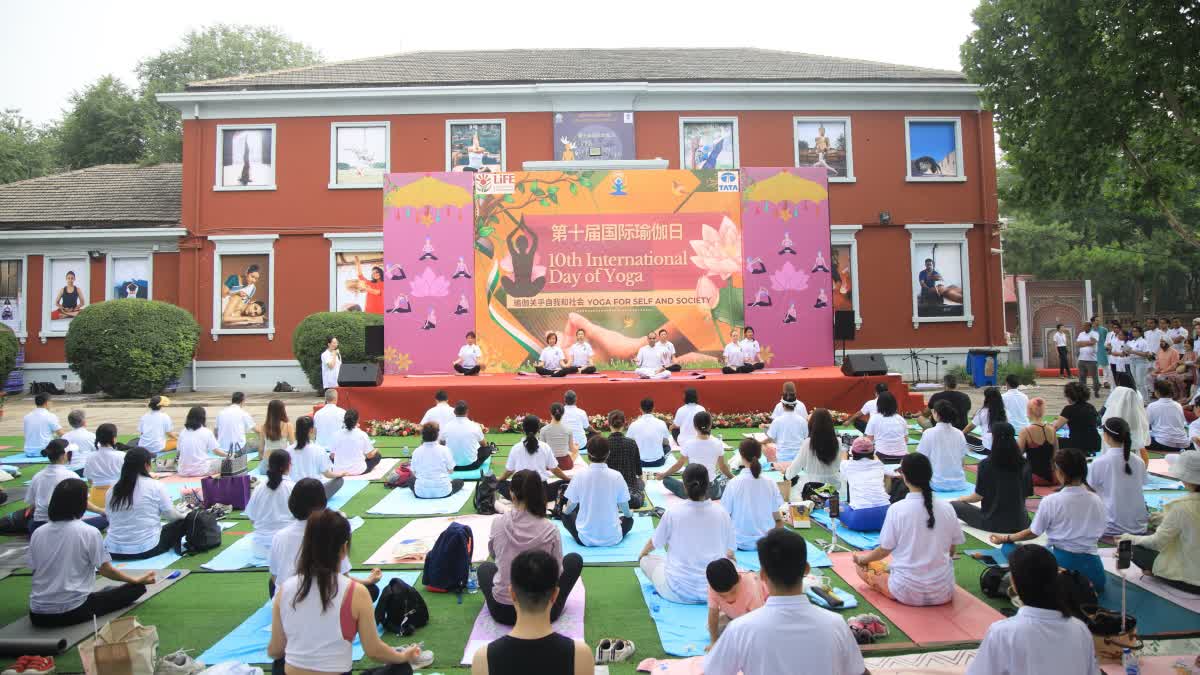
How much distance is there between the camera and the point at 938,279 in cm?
1895

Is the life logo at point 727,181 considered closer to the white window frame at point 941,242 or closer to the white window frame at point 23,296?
the white window frame at point 941,242

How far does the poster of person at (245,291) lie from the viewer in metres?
18.5

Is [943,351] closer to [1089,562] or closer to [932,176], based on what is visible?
[932,176]

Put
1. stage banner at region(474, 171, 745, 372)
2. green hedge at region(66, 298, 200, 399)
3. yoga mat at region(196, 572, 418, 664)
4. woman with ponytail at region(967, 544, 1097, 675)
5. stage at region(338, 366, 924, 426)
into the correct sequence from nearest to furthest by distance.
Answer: woman with ponytail at region(967, 544, 1097, 675) → yoga mat at region(196, 572, 418, 664) → stage at region(338, 366, 924, 426) → stage banner at region(474, 171, 745, 372) → green hedge at region(66, 298, 200, 399)

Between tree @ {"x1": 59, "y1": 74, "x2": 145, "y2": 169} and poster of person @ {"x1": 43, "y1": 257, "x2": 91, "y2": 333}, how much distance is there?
12.3 meters

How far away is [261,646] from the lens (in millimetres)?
4332

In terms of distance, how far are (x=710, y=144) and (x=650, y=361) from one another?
785 cm

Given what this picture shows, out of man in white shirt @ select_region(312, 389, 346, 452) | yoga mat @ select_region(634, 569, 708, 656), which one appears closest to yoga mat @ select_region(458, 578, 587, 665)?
yoga mat @ select_region(634, 569, 708, 656)

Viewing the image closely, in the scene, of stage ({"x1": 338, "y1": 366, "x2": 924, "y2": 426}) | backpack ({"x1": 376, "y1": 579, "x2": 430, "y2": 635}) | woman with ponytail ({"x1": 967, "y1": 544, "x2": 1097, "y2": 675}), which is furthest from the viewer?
stage ({"x1": 338, "y1": 366, "x2": 924, "y2": 426})

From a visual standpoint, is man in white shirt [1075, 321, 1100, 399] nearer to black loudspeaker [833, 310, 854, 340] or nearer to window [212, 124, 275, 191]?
black loudspeaker [833, 310, 854, 340]

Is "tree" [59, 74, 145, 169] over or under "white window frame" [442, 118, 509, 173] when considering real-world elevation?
over

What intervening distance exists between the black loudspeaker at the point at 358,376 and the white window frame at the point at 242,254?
7.16 m

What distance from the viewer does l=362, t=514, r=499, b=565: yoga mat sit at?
5.85 meters

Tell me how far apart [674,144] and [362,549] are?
15045 millimetres
